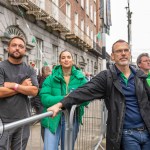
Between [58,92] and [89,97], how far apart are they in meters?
0.90

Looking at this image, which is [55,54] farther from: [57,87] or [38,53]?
[57,87]

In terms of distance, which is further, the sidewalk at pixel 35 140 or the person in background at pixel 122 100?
the sidewalk at pixel 35 140

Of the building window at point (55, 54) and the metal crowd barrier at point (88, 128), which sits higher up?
the building window at point (55, 54)

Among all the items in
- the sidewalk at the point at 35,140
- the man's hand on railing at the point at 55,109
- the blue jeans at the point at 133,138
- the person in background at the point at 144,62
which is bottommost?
the sidewalk at the point at 35,140

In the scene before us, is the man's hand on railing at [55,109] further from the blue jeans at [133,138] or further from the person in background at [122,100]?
the blue jeans at [133,138]

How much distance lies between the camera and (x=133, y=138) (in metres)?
3.13

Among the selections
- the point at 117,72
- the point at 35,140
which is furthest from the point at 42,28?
the point at 117,72

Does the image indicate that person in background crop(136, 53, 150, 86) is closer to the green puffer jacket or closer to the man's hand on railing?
the green puffer jacket

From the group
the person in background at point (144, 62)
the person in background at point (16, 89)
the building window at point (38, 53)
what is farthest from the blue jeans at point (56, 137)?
the building window at point (38, 53)

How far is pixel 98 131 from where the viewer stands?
20.7ft

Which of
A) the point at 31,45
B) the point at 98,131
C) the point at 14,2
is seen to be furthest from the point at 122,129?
the point at 31,45

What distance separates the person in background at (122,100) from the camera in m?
3.11

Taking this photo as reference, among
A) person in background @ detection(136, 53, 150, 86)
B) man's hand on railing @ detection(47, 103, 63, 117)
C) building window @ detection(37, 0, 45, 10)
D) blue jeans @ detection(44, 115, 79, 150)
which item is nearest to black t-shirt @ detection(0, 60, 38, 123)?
blue jeans @ detection(44, 115, 79, 150)

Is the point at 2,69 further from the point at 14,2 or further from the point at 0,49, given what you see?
the point at 14,2
